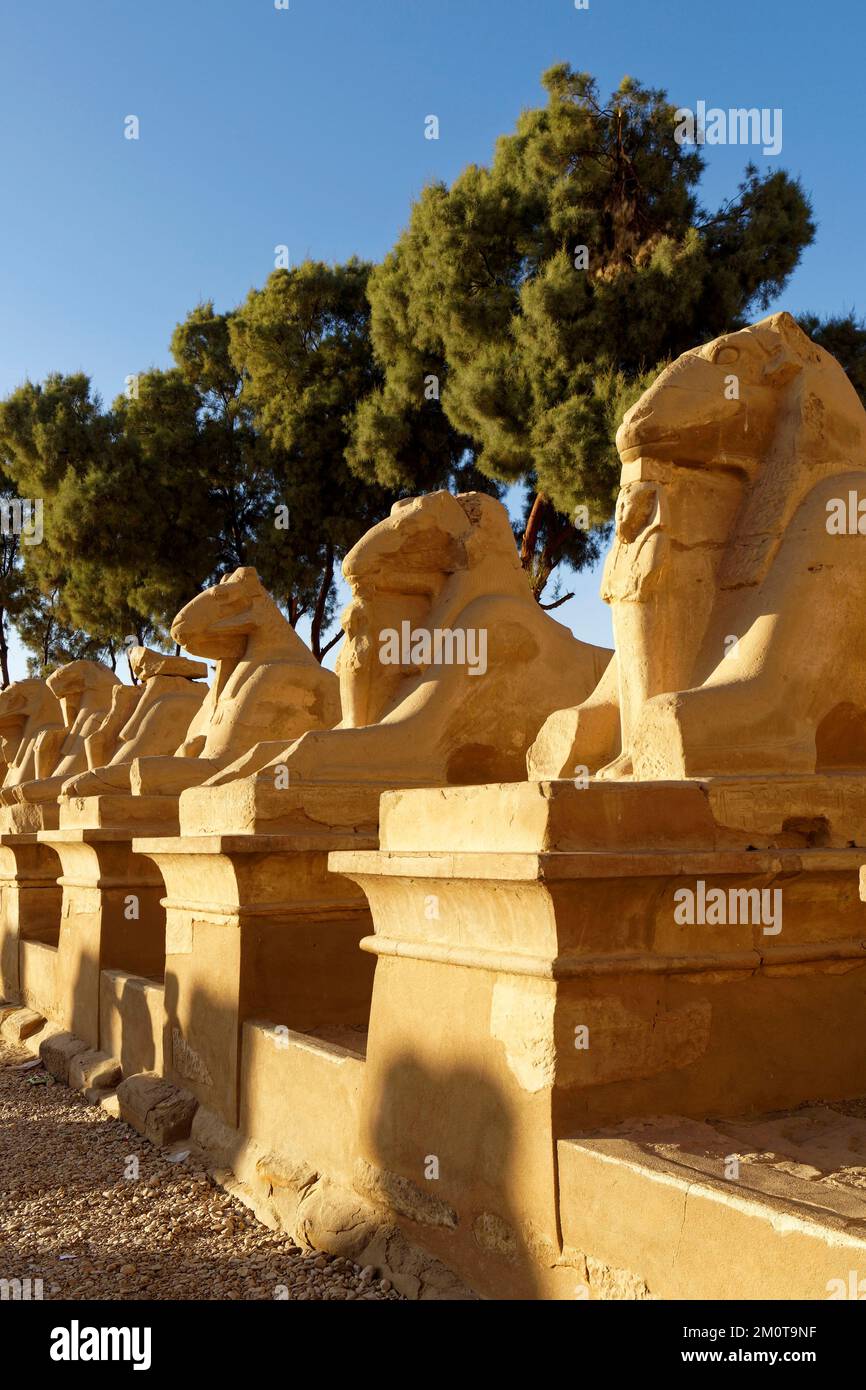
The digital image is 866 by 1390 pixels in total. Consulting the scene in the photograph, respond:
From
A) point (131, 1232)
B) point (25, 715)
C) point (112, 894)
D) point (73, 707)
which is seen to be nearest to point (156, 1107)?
point (131, 1232)

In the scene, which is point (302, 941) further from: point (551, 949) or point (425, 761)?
point (551, 949)

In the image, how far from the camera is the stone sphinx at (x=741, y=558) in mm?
2947

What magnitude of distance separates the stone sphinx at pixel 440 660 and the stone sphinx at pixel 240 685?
38.7 inches

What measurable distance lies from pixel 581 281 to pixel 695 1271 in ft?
33.1

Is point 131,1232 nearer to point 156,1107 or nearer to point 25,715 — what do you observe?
point 156,1107

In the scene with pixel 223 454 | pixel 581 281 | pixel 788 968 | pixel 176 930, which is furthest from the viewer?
pixel 223 454

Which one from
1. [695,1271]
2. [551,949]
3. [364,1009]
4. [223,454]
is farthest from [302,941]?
[223,454]

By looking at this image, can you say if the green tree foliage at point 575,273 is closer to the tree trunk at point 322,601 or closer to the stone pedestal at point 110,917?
the tree trunk at point 322,601

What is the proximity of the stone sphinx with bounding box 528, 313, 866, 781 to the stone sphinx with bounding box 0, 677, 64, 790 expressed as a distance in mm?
8472

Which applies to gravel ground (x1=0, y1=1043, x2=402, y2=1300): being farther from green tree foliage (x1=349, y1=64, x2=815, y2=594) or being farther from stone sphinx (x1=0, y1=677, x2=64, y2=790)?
green tree foliage (x1=349, y1=64, x2=815, y2=594)

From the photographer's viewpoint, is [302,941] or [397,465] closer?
[302,941]

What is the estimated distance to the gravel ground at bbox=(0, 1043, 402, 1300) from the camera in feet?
10.4

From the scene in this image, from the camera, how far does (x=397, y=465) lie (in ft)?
45.2
